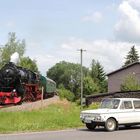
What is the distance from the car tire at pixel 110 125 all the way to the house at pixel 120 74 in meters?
66.5

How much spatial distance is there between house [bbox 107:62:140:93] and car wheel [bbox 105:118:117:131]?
66.5 meters

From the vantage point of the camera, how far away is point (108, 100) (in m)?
23.2

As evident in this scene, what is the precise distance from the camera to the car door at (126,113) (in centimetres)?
2231

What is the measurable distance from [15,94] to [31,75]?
5.43 metres

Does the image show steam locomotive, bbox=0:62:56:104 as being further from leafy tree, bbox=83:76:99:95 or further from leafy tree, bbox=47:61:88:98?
leafy tree, bbox=47:61:88:98

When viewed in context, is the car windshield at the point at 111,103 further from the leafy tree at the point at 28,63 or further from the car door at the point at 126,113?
the leafy tree at the point at 28,63

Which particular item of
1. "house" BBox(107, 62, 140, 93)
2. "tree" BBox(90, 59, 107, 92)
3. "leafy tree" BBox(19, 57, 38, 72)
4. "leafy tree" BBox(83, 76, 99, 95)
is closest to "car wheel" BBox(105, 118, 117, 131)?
"house" BBox(107, 62, 140, 93)

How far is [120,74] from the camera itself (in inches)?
3666

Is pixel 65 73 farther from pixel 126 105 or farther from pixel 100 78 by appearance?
pixel 126 105

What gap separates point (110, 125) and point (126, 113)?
1162mm

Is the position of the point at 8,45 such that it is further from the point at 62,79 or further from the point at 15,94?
the point at 62,79

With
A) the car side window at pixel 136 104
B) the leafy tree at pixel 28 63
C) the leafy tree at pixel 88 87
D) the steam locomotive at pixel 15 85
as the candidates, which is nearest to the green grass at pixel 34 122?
the car side window at pixel 136 104

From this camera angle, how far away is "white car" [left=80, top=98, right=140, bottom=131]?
21.7 metres

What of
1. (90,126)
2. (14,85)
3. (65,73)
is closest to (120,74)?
(14,85)
